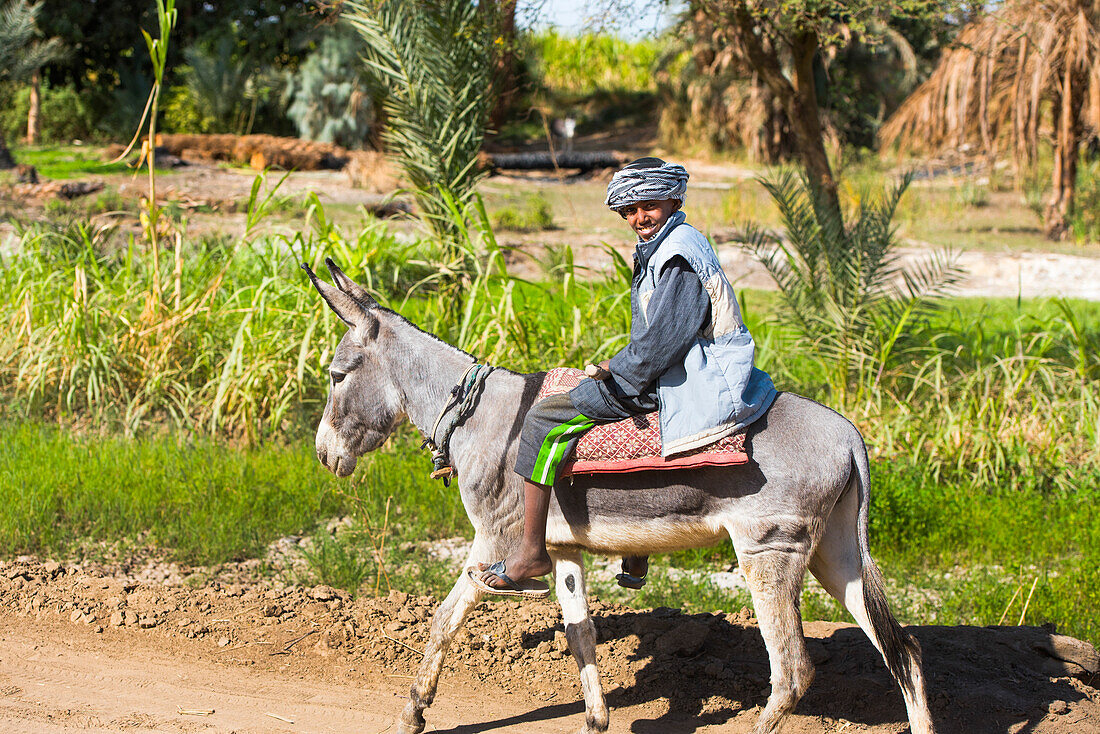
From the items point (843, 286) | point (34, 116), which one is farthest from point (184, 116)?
point (843, 286)

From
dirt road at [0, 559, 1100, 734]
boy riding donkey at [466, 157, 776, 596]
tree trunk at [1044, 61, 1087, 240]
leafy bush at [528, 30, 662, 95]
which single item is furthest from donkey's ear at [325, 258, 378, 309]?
leafy bush at [528, 30, 662, 95]

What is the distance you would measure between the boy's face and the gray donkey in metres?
0.75

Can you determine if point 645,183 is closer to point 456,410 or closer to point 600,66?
point 456,410

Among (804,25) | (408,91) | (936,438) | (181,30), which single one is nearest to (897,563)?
(936,438)

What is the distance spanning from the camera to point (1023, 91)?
12.8 metres

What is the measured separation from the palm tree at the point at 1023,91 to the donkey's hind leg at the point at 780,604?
33.7 ft

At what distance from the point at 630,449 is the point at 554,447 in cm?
27

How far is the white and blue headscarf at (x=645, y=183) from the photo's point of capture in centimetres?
344

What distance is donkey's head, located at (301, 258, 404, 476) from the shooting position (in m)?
3.88

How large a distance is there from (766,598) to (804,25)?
5.34 m

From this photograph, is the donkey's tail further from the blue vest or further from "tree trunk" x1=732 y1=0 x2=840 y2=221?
"tree trunk" x1=732 y1=0 x2=840 y2=221

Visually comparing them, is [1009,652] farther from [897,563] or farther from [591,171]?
[591,171]

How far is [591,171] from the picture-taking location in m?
23.1

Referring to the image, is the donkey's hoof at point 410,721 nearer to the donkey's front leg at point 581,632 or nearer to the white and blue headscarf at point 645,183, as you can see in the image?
the donkey's front leg at point 581,632
